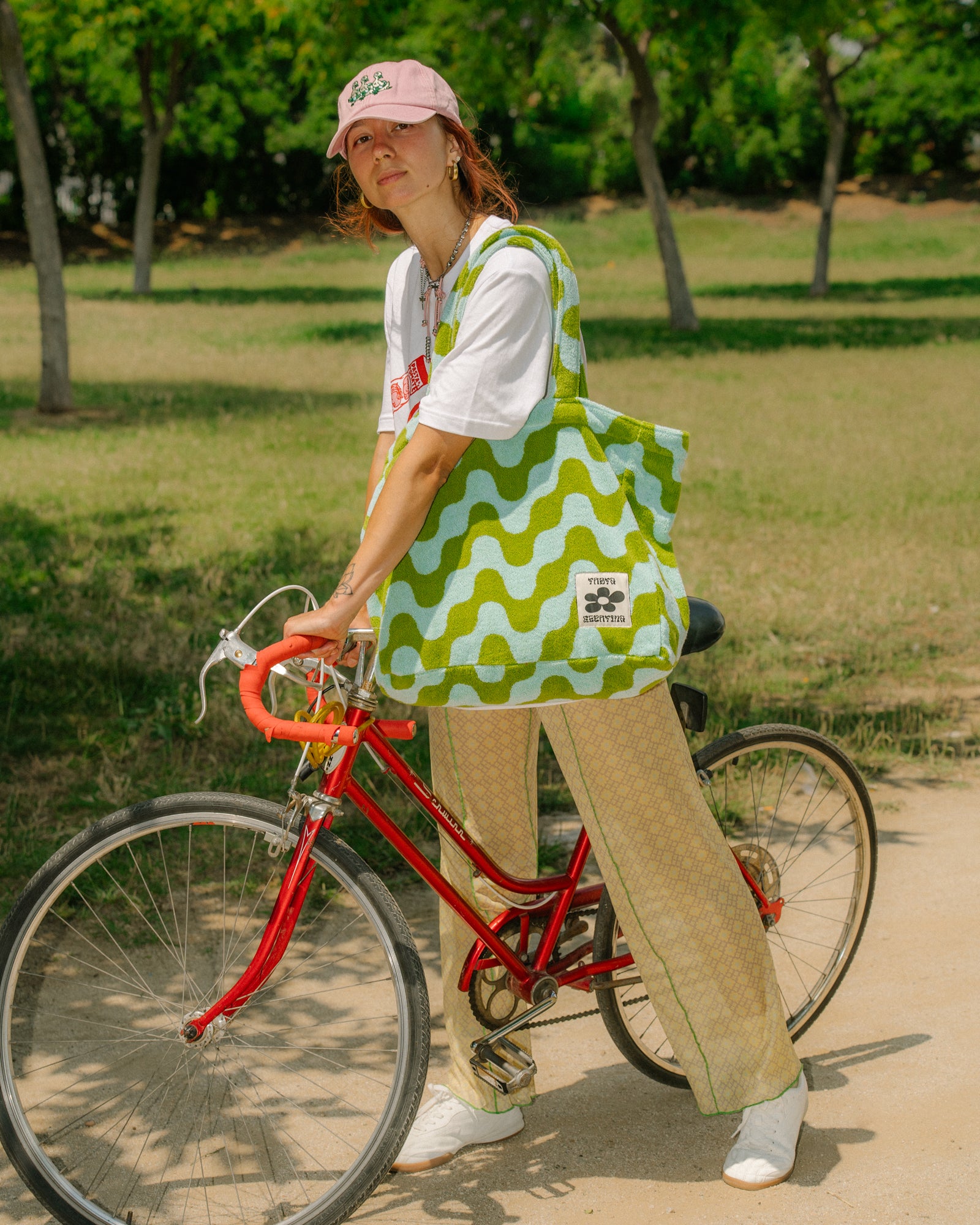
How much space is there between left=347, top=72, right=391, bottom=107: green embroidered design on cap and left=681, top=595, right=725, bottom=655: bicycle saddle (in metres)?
1.15

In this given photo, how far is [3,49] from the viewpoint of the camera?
38.8ft

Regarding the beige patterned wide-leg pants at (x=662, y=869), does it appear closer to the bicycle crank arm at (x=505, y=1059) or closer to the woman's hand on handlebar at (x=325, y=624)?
the bicycle crank arm at (x=505, y=1059)

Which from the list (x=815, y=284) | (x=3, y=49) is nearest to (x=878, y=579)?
(x=3, y=49)

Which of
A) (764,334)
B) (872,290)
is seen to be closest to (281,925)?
(764,334)

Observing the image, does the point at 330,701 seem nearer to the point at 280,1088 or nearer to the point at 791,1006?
the point at 280,1088

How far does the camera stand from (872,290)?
28922 millimetres

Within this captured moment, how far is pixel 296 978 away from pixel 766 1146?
1518 mm

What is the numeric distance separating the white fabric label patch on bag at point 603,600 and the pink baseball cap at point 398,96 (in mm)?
876

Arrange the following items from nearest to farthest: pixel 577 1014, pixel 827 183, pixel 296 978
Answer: pixel 577 1014 → pixel 296 978 → pixel 827 183

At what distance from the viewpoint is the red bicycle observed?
2422 mm

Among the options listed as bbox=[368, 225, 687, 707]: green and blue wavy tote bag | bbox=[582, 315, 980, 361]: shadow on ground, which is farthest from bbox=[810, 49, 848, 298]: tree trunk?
bbox=[368, 225, 687, 707]: green and blue wavy tote bag

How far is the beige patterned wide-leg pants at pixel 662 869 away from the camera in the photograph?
8.48 ft

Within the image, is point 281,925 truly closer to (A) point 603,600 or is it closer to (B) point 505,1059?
(B) point 505,1059

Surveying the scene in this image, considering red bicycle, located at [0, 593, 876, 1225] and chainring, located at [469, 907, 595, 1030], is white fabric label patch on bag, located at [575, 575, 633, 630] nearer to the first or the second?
red bicycle, located at [0, 593, 876, 1225]
